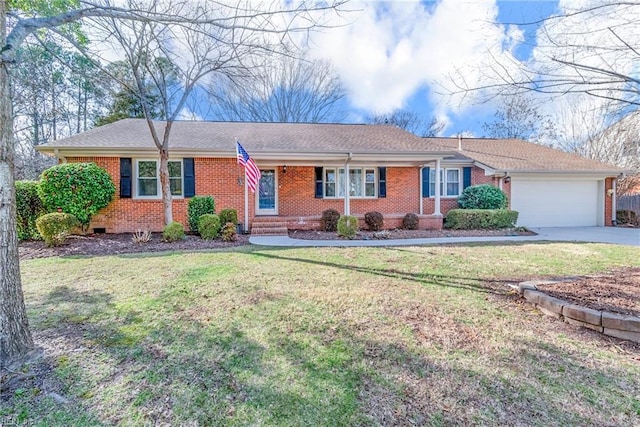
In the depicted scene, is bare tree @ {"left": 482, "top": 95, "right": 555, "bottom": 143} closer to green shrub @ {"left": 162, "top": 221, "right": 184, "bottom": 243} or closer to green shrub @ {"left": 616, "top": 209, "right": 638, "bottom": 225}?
green shrub @ {"left": 616, "top": 209, "right": 638, "bottom": 225}

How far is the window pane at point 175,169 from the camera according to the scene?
11117mm

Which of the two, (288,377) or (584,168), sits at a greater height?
(584,168)

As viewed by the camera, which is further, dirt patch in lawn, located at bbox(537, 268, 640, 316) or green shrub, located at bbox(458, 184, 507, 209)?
green shrub, located at bbox(458, 184, 507, 209)

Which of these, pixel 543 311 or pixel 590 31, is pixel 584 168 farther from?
pixel 543 311

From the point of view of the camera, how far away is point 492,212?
11570mm

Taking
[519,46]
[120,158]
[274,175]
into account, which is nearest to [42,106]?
[120,158]

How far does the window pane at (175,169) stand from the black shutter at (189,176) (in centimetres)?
30

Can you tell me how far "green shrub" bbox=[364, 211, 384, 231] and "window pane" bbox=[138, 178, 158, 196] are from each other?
800 cm

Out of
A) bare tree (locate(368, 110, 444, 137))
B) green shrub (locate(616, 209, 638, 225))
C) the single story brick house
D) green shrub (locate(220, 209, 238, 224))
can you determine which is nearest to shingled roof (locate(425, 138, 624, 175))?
the single story brick house

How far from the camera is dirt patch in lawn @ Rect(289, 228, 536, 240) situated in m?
9.88

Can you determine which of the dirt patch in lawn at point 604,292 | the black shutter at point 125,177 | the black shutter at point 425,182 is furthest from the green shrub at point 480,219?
the black shutter at point 125,177

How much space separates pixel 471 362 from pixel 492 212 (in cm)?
1057

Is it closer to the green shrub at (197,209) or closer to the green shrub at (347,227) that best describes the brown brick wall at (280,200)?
the green shrub at (197,209)

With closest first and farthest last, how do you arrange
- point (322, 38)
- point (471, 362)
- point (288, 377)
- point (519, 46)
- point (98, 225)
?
point (288, 377) → point (471, 362) → point (519, 46) → point (322, 38) → point (98, 225)
